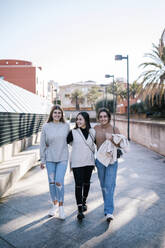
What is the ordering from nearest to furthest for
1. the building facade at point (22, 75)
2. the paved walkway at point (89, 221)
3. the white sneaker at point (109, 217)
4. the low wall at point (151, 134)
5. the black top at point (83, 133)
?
the paved walkway at point (89, 221), the white sneaker at point (109, 217), the black top at point (83, 133), the low wall at point (151, 134), the building facade at point (22, 75)

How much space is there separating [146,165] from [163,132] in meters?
2.35

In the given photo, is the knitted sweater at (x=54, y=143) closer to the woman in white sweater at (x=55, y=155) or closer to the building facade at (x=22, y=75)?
the woman in white sweater at (x=55, y=155)

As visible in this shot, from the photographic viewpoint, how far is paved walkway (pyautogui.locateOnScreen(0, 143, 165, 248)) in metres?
2.89

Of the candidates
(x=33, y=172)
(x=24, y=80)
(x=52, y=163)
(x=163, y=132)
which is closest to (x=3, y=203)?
(x=52, y=163)

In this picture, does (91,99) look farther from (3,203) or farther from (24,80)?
(3,203)

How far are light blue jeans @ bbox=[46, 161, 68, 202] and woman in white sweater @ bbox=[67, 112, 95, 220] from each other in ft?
0.70

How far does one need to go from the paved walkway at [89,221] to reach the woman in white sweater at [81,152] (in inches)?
16.0

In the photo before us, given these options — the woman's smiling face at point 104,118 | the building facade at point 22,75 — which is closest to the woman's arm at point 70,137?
the woman's smiling face at point 104,118

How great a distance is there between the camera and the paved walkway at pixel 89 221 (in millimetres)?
2893

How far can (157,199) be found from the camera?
14.5 ft

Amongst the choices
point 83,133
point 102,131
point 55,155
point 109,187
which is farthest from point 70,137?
point 109,187

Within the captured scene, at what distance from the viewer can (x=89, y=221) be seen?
3.48 metres

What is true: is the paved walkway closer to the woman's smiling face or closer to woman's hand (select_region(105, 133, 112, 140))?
woman's hand (select_region(105, 133, 112, 140))

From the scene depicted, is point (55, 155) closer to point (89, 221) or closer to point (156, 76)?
point (89, 221)
